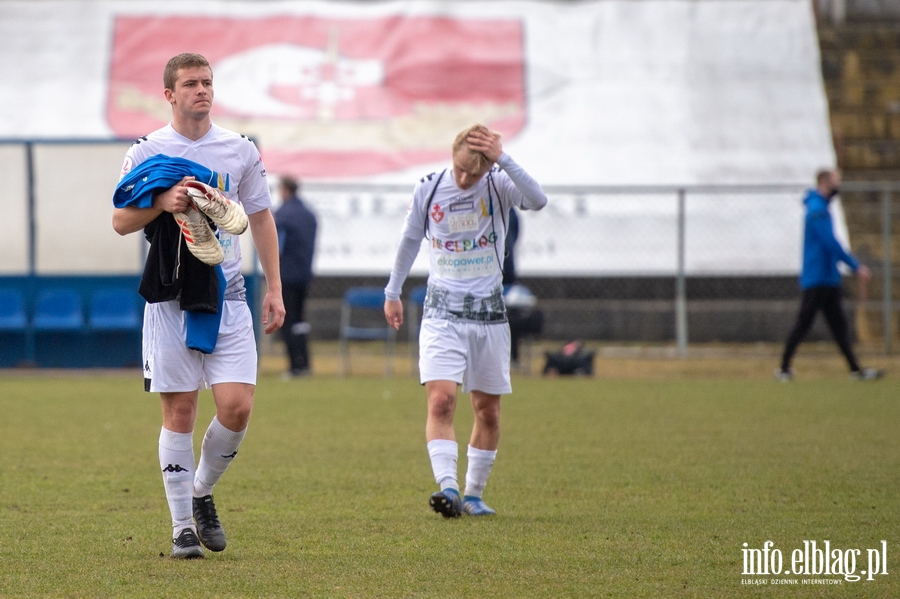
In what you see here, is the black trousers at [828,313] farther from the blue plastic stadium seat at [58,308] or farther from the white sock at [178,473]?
the white sock at [178,473]

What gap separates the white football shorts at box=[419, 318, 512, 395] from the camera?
6.66 meters

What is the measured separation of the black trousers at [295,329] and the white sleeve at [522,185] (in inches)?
346

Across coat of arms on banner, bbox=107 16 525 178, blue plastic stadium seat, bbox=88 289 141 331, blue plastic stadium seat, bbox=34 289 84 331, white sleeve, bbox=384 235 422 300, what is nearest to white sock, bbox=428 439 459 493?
white sleeve, bbox=384 235 422 300

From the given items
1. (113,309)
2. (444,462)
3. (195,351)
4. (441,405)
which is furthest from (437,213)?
(113,309)

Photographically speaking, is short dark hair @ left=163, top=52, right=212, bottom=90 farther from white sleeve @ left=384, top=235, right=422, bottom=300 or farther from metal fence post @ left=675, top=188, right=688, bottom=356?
metal fence post @ left=675, top=188, right=688, bottom=356

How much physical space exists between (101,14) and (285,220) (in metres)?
11.7

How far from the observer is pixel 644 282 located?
19844 mm

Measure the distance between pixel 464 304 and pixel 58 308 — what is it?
10.4 metres

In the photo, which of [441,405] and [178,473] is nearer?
[178,473]

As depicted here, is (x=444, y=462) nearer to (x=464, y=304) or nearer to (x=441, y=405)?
(x=441, y=405)

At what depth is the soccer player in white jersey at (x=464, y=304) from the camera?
21.8 ft

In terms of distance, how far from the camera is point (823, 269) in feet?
47.2

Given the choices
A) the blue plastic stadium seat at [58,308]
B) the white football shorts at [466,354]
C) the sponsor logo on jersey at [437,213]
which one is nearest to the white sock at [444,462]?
the white football shorts at [466,354]

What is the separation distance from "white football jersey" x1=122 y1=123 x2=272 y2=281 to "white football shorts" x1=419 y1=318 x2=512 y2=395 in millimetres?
1466
